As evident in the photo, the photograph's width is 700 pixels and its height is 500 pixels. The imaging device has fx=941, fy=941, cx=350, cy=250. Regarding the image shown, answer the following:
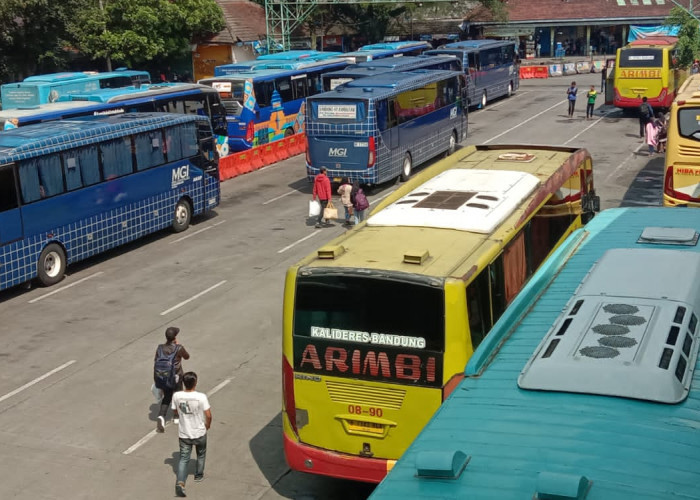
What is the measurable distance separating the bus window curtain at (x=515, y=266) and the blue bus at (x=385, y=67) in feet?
74.8

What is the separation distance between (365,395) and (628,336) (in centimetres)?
313

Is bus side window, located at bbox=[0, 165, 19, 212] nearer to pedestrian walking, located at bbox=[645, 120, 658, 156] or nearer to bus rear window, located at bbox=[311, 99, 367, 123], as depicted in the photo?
bus rear window, located at bbox=[311, 99, 367, 123]

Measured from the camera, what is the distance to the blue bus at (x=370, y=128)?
1069 inches

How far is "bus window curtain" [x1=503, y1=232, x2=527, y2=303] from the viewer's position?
1128 centimetres

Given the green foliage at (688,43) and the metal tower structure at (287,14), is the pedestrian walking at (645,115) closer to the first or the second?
the green foliage at (688,43)

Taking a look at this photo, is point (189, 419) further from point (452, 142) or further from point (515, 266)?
point (452, 142)

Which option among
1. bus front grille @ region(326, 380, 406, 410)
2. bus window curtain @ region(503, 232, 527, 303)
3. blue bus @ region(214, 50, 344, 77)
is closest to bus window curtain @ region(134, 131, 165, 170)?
bus window curtain @ region(503, 232, 527, 303)

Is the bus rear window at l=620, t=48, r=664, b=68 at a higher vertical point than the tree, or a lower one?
lower

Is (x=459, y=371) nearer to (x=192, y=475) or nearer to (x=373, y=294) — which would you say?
(x=373, y=294)

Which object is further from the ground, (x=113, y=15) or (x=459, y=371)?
(x=113, y=15)

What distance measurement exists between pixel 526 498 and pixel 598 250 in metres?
5.93

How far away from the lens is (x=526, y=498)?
18.3 feet

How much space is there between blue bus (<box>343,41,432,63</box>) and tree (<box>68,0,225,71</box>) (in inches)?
380

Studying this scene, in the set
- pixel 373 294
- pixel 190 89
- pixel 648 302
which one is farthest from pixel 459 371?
pixel 190 89
